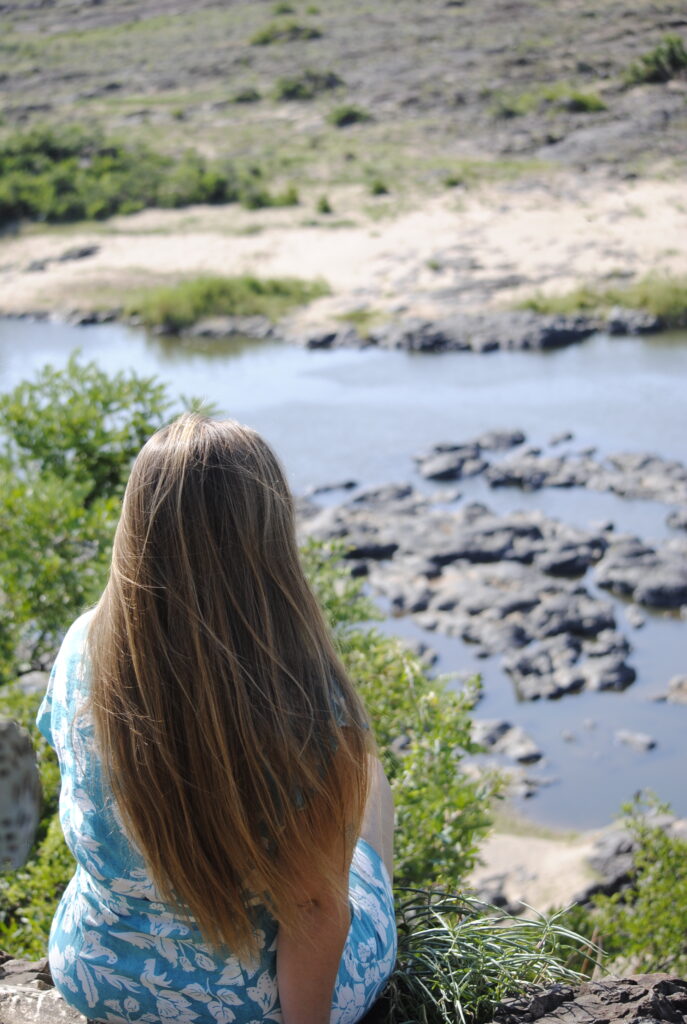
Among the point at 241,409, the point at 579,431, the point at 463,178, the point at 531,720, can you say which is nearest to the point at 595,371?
the point at 579,431

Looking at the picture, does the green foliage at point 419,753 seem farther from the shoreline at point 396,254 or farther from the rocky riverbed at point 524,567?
the shoreline at point 396,254

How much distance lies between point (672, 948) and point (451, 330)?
1502cm

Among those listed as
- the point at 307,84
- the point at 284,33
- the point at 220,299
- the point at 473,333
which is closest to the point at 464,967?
the point at 473,333

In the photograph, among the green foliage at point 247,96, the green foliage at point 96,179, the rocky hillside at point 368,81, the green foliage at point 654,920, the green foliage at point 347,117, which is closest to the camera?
the green foliage at point 654,920

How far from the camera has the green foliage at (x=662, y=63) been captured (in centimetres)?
2569

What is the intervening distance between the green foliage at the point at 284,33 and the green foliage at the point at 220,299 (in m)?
19.6

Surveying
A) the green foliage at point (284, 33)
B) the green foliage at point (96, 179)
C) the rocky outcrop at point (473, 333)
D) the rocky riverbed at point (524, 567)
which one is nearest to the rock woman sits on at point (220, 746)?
the rocky riverbed at point (524, 567)

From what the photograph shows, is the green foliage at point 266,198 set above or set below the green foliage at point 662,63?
below

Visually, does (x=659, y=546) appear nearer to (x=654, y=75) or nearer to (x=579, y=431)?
(x=579, y=431)

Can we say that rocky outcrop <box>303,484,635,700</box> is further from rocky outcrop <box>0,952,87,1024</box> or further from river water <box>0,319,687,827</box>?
rocky outcrop <box>0,952,87,1024</box>

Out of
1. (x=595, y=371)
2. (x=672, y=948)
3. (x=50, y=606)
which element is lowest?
(x=595, y=371)

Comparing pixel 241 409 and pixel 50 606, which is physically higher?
pixel 50 606

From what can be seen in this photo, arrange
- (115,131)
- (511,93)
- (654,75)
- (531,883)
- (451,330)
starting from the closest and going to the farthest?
(531,883)
(451,330)
(654,75)
(511,93)
(115,131)

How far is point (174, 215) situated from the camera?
27.0 m
